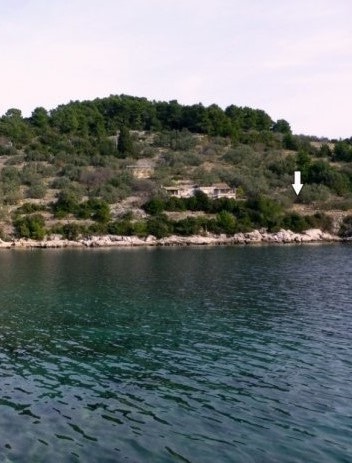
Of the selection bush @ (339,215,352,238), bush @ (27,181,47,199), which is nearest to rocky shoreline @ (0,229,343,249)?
bush @ (339,215,352,238)

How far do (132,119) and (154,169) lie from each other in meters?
38.7

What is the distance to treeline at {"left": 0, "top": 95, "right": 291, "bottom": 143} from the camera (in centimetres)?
11831

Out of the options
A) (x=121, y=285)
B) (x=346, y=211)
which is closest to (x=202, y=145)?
(x=346, y=211)

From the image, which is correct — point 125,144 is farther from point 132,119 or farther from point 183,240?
point 183,240

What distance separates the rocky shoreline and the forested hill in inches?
47.4

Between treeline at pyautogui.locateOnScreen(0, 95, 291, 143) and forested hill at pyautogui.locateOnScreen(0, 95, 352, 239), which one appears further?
treeline at pyautogui.locateOnScreen(0, 95, 291, 143)

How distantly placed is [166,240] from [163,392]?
185 ft

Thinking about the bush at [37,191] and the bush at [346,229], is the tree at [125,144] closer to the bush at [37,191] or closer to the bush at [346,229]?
the bush at [37,191]

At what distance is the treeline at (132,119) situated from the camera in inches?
4658

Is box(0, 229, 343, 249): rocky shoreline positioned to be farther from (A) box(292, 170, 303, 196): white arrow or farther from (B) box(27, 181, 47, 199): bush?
(B) box(27, 181, 47, 199): bush

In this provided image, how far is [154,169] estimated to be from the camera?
316 ft

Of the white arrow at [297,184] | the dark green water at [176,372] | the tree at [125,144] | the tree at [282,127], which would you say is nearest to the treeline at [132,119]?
the tree at [282,127]

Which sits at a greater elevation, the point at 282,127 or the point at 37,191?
the point at 282,127

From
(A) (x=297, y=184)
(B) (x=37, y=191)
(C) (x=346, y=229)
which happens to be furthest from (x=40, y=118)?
(C) (x=346, y=229)
